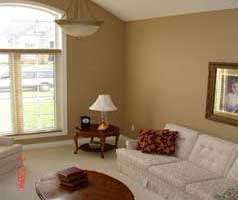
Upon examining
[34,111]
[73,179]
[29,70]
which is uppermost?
[29,70]

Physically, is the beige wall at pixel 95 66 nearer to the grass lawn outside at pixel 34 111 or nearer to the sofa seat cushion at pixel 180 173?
the grass lawn outside at pixel 34 111

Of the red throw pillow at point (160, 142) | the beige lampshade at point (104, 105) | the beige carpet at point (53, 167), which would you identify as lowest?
the beige carpet at point (53, 167)

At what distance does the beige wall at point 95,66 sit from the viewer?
659cm

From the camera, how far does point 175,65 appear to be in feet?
18.2

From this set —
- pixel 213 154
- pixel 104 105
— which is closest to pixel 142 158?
pixel 213 154

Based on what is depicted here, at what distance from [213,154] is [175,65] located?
1718 mm

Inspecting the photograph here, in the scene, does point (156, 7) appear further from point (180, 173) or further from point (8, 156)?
point (8, 156)

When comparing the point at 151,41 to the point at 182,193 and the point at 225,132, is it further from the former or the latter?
the point at 182,193

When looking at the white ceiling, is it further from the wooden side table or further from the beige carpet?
the beige carpet

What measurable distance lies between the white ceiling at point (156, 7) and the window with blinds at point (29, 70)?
1.15 meters

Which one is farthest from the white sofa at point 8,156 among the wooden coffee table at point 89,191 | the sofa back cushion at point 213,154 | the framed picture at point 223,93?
the framed picture at point 223,93

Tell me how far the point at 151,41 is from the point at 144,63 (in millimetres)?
459

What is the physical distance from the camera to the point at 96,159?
5.90 m

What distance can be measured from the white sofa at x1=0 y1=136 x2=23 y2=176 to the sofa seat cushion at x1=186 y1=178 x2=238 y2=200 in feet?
8.94
